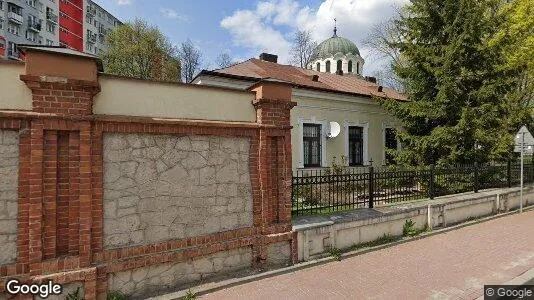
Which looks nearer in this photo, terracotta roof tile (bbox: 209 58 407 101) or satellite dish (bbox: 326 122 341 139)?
terracotta roof tile (bbox: 209 58 407 101)

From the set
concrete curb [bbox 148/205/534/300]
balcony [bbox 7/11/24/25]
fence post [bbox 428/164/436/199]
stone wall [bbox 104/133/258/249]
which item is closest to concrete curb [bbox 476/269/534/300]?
concrete curb [bbox 148/205/534/300]

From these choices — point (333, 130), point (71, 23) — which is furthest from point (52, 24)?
point (333, 130)

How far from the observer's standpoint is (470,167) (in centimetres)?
1090

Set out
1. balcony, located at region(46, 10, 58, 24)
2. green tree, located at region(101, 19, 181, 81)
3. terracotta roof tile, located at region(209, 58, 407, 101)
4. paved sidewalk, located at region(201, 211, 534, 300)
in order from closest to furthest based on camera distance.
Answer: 1. paved sidewalk, located at region(201, 211, 534, 300)
2. terracotta roof tile, located at region(209, 58, 407, 101)
3. green tree, located at region(101, 19, 181, 81)
4. balcony, located at region(46, 10, 58, 24)

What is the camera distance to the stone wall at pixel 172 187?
4422 millimetres

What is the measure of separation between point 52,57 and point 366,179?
21.5 ft

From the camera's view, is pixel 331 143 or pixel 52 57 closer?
pixel 52 57

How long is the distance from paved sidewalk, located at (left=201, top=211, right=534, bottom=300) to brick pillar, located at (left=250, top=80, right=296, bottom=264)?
27.0 inches

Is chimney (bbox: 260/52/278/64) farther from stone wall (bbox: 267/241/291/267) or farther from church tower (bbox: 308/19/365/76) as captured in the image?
church tower (bbox: 308/19/365/76)

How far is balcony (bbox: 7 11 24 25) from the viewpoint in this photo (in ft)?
133

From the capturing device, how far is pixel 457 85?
503 inches

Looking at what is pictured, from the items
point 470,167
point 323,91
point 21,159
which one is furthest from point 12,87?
point 323,91

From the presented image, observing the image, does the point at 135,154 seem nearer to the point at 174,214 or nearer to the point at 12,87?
the point at 174,214

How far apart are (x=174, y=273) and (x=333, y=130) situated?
12.5m
